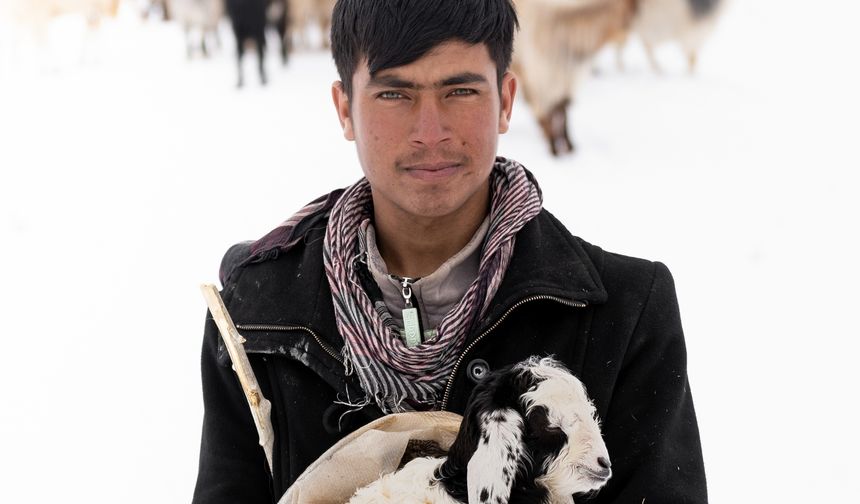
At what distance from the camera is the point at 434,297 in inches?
46.1

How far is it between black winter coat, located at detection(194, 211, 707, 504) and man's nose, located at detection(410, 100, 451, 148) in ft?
0.63

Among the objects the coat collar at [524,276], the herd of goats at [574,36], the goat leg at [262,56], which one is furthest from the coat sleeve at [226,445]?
the goat leg at [262,56]

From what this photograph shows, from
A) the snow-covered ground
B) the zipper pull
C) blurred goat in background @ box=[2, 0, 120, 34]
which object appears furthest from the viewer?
blurred goat in background @ box=[2, 0, 120, 34]

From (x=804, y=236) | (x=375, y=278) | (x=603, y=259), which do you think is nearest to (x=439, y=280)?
(x=375, y=278)

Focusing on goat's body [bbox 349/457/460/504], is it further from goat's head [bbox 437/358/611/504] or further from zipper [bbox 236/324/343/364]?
zipper [bbox 236/324/343/364]

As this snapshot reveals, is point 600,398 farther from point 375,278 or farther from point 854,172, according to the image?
point 854,172

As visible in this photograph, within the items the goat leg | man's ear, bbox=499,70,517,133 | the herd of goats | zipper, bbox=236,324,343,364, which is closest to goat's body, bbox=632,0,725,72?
the herd of goats

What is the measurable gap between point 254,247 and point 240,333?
0.54 feet

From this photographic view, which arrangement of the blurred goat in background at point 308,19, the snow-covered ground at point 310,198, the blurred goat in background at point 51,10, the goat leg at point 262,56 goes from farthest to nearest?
the blurred goat in background at point 308,19, the goat leg at point 262,56, the blurred goat in background at point 51,10, the snow-covered ground at point 310,198

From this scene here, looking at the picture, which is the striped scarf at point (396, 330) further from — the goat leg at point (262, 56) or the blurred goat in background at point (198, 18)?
the blurred goat in background at point (198, 18)

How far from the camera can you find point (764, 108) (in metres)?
3.09

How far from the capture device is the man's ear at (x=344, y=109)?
1.20 m

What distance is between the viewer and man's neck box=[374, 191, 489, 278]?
3.92 feet

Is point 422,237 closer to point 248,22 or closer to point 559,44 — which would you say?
point 559,44
